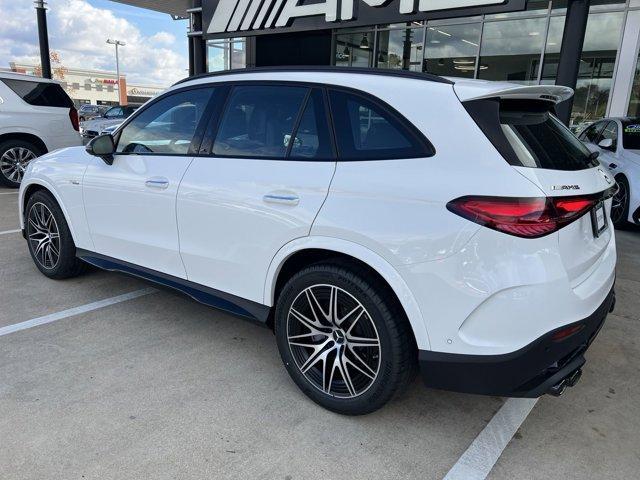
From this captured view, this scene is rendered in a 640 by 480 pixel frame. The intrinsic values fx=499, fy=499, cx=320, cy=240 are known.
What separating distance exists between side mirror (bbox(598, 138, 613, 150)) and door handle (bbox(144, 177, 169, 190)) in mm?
6698

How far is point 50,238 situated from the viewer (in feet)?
14.5

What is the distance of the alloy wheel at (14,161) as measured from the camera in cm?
885

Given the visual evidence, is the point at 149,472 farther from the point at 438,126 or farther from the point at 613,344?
the point at 613,344

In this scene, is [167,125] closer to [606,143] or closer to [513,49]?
[606,143]

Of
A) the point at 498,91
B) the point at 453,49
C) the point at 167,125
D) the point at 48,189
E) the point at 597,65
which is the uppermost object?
the point at 453,49

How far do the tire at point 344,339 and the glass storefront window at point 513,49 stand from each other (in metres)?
11.9

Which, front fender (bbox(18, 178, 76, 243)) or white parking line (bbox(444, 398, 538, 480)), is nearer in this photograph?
white parking line (bbox(444, 398, 538, 480))

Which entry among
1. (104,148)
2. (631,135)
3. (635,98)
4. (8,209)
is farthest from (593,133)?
(8,209)

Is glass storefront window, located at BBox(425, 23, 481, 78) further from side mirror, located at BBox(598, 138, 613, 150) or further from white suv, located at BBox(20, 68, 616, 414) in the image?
white suv, located at BBox(20, 68, 616, 414)

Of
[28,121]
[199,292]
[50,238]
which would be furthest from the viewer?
[28,121]

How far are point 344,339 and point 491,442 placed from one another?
2.92 ft

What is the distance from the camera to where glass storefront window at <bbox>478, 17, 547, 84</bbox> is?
12.6 m

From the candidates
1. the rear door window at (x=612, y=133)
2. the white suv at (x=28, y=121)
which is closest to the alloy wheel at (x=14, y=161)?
the white suv at (x=28, y=121)

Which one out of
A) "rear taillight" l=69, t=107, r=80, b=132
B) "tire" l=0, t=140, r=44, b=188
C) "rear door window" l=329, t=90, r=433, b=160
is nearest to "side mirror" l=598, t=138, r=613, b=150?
"rear door window" l=329, t=90, r=433, b=160
